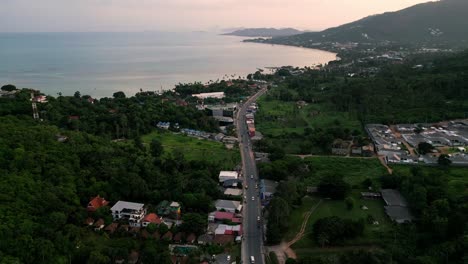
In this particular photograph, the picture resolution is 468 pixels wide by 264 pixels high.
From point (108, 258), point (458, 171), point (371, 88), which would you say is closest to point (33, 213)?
point (108, 258)

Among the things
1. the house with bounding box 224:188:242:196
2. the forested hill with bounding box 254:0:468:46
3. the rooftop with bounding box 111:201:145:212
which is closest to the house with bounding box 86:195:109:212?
the rooftop with bounding box 111:201:145:212

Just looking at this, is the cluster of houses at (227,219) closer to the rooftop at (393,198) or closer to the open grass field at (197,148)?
the open grass field at (197,148)

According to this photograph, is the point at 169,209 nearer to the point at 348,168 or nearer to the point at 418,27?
the point at 348,168

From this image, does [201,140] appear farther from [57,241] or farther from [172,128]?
[57,241]

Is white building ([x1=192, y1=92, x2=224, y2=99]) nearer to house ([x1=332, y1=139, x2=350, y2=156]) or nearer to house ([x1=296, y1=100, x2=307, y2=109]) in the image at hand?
house ([x1=296, y1=100, x2=307, y2=109])

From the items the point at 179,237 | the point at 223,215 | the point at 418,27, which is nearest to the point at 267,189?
the point at 223,215
